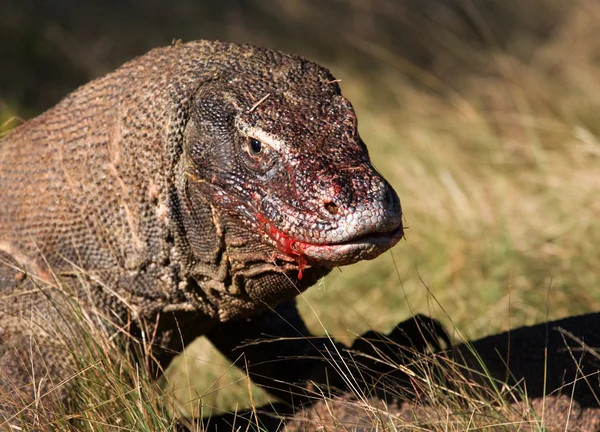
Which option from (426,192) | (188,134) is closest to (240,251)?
(188,134)

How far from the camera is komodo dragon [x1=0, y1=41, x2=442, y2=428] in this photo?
3.05 meters

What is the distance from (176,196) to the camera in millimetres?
3289

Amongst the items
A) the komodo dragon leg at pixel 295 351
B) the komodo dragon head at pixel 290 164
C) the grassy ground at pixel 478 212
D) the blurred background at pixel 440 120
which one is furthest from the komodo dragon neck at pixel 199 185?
the grassy ground at pixel 478 212

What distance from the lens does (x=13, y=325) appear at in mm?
3465

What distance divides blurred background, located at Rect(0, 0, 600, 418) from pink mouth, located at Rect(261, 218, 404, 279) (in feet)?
1.53

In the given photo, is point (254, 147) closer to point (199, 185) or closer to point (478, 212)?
point (199, 185)

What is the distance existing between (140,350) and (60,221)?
0.53m

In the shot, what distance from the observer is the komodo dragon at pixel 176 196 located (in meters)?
3.05

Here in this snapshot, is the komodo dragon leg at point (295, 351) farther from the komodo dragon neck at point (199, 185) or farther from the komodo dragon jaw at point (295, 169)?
the komodo dragon jaw at point (295, 169)

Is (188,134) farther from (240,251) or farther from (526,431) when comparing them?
(526,431)

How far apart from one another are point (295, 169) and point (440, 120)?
5.59 m

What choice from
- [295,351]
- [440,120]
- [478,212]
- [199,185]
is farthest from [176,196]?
[440,120]

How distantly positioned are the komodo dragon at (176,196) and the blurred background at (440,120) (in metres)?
0.29

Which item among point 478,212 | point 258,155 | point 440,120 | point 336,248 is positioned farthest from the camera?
point 440,120
